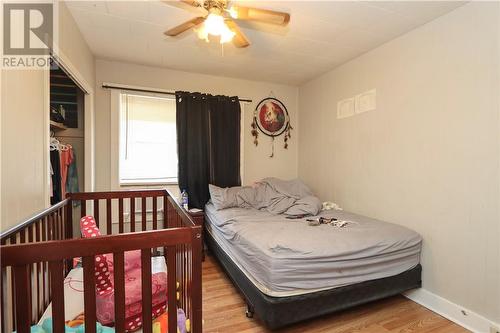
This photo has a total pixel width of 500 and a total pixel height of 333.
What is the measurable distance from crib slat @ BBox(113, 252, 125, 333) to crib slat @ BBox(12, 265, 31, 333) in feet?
0.85

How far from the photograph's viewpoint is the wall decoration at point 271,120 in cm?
374

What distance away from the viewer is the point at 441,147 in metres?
2.01

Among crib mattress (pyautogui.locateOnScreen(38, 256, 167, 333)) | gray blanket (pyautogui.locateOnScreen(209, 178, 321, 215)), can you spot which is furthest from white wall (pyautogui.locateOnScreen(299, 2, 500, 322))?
crib mattress (pyautogui.locateOnScreen(38, 256, 167, 333))

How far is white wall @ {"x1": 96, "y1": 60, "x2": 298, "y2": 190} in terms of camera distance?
2996 millimetres

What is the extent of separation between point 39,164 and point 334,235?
2.04 m

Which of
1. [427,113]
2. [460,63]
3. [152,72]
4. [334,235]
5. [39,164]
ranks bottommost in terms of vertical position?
[334,235]

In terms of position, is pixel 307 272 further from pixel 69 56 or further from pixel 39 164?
pixel 69 56

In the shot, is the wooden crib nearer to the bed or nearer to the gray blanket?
the bed

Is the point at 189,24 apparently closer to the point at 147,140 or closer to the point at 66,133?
the point at 147,140

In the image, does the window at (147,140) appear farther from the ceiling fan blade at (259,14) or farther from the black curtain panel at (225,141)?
the ceiling fan blade at (259,14)

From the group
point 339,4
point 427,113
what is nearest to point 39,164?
point 339,4

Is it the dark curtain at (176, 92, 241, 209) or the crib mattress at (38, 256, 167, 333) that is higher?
the dark curtain at (176, 92, 241, 209)

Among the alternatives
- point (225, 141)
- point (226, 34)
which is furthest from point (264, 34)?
point (225, 141)

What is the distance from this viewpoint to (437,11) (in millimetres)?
1966
